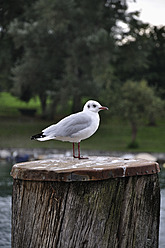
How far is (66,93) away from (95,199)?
34.1 metres

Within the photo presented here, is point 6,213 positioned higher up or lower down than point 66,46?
lower down

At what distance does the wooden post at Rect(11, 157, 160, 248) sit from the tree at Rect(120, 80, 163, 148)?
31.0 meters

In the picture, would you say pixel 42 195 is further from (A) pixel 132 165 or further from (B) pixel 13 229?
(A) pixel 132 165

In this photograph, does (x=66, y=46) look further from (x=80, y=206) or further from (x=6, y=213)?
(x=80, y=206)

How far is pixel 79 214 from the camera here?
2402mm

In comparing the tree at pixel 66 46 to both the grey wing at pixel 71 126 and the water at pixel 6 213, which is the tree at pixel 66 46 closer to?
the water at pixel 6 213

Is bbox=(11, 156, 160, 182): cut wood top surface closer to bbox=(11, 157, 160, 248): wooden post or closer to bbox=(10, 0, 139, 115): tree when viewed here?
bbox=(11, 157, 160, 248): wooden post

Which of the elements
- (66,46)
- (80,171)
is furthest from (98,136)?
(80,171)

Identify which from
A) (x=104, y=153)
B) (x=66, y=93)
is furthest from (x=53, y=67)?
(x=104, y=153)

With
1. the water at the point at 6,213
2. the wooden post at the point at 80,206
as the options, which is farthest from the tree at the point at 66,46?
the wooden post at the point at 80,206

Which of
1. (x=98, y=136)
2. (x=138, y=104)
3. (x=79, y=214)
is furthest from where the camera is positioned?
(x=98, y=136)

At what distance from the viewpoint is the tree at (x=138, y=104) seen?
33719 mm

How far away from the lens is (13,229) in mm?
2611

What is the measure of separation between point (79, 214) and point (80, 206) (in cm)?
4
